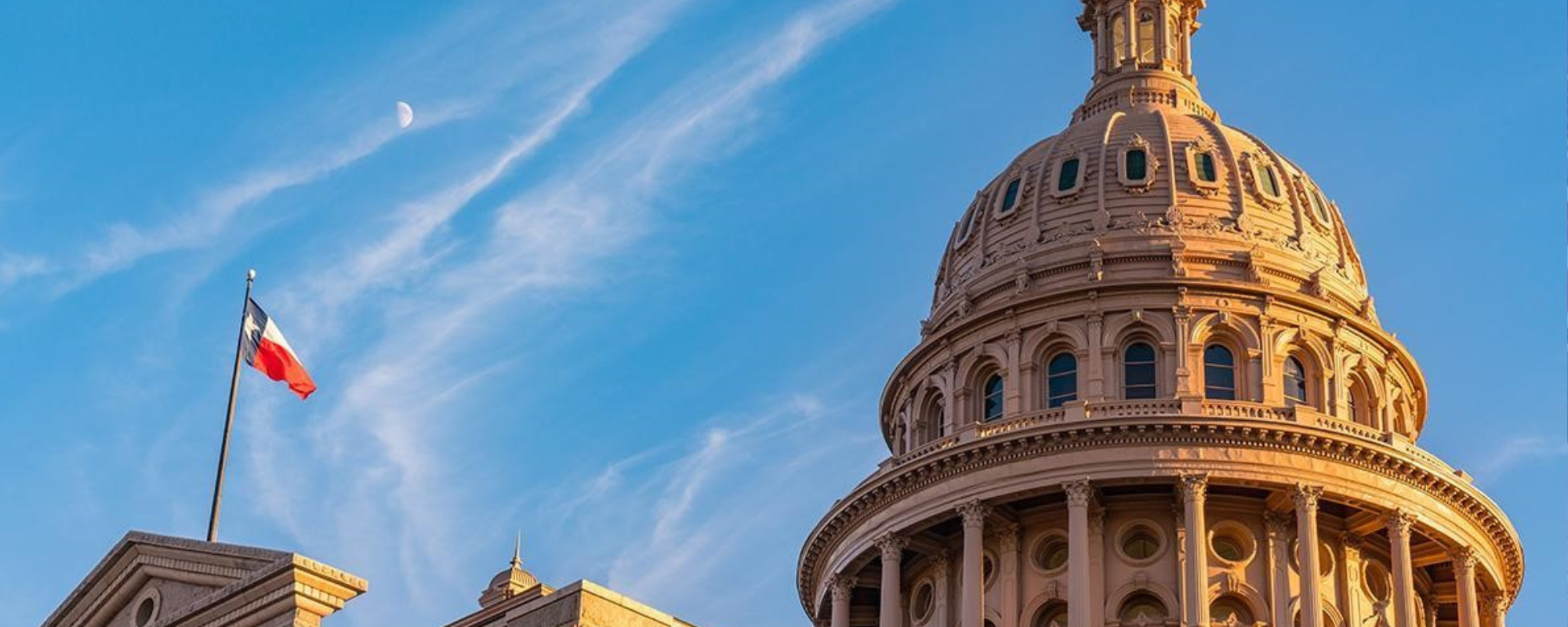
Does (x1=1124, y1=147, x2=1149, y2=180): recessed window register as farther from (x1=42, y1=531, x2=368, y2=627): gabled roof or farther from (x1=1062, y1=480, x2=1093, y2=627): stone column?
(x1=42, y1=531, x2=368, y2=627): gabled roof

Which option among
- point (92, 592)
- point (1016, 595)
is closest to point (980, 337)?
point (1016, 595)

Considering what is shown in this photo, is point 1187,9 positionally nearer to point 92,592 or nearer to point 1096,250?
point 1096,250

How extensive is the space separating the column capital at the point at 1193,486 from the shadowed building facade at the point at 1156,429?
3.8 inches

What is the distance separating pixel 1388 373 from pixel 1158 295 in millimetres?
8421

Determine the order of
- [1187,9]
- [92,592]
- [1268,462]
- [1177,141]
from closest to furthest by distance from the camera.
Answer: [92,592], [1268,462], [1177,141], [1187,9]

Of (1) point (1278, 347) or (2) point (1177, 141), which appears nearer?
(1) point (1278, 347)

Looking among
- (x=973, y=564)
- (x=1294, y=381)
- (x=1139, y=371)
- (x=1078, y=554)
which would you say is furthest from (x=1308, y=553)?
(x=973, y=564)

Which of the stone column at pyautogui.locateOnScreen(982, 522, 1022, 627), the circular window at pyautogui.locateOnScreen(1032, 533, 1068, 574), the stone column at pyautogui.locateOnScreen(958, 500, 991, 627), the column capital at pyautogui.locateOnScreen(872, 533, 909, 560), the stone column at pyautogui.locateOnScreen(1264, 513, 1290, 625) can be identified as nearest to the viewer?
the stone column at pyautogui.locateOnScreen(1264, 513, 1290, 625)

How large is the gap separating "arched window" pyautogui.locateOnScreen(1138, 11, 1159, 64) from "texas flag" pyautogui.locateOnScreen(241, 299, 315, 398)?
44.6m

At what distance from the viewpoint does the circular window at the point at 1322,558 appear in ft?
237

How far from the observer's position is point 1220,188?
8169 cm

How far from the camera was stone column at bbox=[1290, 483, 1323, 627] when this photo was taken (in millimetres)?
70375

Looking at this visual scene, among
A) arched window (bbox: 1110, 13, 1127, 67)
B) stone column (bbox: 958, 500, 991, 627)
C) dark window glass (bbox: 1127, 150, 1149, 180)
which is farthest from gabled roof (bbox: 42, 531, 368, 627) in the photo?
arched window (bbox: 1110, 13, 1127, 67)

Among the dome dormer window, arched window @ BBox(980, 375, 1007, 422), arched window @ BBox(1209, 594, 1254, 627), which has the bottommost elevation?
arched window @ BBox(1209, 594, 1254, 627)
